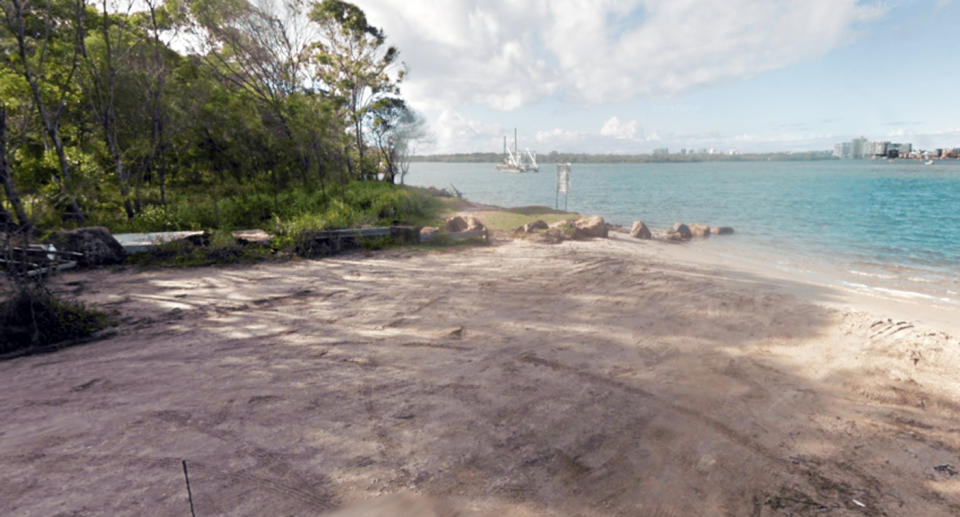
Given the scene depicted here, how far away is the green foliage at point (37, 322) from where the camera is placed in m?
4.74

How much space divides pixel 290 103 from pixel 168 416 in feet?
54.7

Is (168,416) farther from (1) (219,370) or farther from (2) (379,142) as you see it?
(2) (379,142)

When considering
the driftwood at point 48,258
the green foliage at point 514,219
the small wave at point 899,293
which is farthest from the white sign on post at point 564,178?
the driftwood at point 48,258

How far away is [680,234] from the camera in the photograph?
16594 mm

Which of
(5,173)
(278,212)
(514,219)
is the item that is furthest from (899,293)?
(5,173)

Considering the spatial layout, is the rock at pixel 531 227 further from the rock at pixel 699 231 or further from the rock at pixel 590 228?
the rock at pixel 699 231

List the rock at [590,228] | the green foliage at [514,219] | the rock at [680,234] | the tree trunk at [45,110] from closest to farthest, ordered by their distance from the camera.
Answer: the tree trunk at [45,110]
the rock at [590,228]
the green foliage at [514,219]
the rock at [680,234]

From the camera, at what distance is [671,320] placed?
6.19 m

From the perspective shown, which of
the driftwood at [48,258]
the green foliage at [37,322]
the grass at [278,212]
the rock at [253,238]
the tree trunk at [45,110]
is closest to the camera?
the green foliage at [37,322]

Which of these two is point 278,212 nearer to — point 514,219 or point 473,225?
point 473,225

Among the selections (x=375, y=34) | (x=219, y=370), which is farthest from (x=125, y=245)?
(x=375, y=34)

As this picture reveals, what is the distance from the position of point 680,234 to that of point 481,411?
1557cm

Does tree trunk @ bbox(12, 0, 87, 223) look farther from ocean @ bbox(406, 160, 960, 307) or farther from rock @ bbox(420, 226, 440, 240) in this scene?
ocean @ bbox(406, 160, 960, 307)

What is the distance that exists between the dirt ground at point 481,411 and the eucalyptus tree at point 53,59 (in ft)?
22.7
